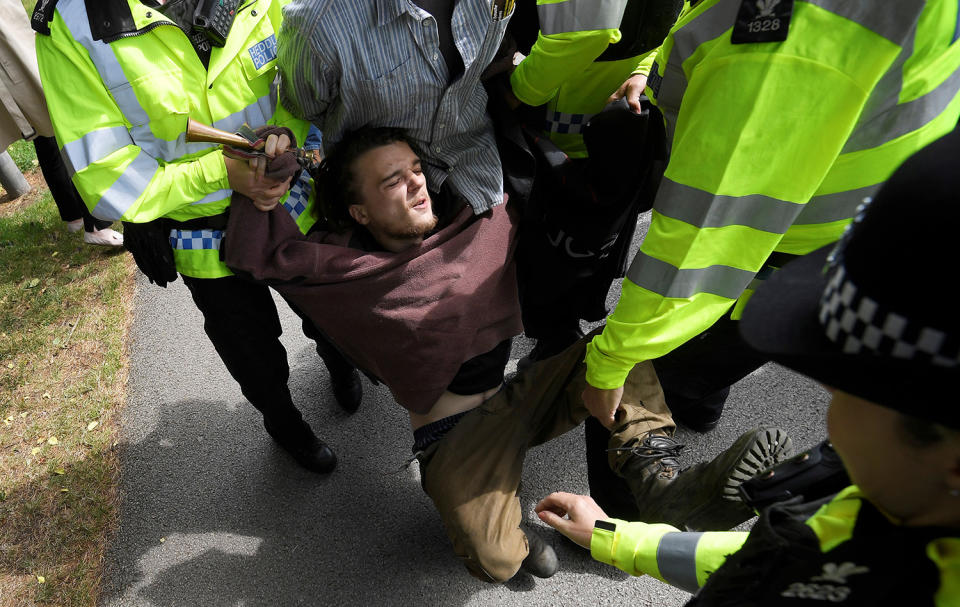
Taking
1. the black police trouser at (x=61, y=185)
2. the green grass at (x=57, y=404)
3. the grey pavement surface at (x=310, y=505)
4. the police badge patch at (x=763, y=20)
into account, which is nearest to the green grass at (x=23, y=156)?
the green grass at (x=57, y=404)

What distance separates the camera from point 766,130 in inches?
42.4

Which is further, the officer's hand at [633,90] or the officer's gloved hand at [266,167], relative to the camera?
the officer's hand at [633,90]

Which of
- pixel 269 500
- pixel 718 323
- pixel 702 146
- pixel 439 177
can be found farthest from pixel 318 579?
pixel 702 146

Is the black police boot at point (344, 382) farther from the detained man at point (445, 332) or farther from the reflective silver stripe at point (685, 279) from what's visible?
the reflective silver stripe at point (685, 279)

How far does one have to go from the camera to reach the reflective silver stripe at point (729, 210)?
117cm

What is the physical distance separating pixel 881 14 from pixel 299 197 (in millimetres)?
1611

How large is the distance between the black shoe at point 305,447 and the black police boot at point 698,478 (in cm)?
134

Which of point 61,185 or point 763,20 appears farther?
point 61,185

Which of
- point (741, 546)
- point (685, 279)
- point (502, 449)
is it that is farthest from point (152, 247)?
point (741, 546)

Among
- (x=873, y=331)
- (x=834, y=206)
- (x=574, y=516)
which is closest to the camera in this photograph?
(x=873, y=331)

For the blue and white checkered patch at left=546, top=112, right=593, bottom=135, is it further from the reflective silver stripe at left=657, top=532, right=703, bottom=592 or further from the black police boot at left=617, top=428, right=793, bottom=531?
the reflective silver stripe at left=657, top=532, right=703, bottom=592

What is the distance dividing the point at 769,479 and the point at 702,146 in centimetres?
63

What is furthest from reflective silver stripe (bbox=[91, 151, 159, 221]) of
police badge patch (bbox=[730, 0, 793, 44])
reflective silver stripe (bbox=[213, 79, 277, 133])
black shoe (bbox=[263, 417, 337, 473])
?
police badge patch (bbox=[730, 0, 793, 44])

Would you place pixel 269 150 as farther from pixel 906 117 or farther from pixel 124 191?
pixel 906 117
